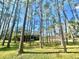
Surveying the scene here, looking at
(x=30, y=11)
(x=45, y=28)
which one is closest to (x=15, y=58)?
(x=30, y=11)

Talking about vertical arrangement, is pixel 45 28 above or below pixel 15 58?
above

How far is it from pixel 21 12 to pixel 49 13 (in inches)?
321

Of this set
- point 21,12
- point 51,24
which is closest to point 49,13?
point 51,24

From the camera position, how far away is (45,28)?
192ft

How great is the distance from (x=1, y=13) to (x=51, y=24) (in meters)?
15.1

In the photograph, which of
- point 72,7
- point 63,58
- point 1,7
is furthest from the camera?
point 72,7

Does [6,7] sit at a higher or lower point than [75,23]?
higher

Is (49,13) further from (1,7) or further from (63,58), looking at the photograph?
(63,58)

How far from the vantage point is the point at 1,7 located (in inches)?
1890

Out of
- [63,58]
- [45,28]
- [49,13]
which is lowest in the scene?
[63,58]

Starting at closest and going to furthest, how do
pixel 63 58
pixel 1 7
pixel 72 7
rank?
pixel 63 58 → pixel 1 7 → pixel 72 7

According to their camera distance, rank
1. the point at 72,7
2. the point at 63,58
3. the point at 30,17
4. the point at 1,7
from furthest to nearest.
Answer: the point at 30,17, the point at 72,7, the point at 1,7, the point at 63,58

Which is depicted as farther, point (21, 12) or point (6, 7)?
point (21, 12)

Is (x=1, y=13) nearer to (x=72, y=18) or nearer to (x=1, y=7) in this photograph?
(x=1, y=7)
